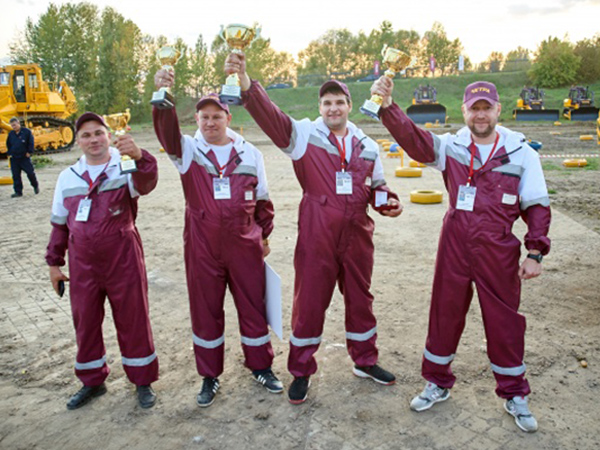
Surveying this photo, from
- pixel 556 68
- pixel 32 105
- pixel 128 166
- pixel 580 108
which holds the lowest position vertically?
pixel 128 166

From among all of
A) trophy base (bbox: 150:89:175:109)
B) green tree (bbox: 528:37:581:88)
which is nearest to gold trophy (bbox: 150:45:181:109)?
trophy base (bbox: 150:89:175:109)

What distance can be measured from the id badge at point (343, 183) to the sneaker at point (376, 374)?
1.37 m

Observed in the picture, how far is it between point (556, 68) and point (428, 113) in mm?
22407

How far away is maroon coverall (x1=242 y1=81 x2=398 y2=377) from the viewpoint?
360 cm

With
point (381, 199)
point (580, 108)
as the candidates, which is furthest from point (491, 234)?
point (580, 108)

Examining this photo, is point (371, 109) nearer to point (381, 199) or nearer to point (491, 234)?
point (381, 199)

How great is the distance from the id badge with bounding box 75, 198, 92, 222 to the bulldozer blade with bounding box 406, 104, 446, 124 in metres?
30.2

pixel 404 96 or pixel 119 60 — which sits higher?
pixel 119 60

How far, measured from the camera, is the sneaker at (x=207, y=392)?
3666 mm

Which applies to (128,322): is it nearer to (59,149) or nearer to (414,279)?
(414,279)

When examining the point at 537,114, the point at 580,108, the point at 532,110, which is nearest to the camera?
the point at 580,108

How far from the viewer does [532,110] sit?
31.5 m

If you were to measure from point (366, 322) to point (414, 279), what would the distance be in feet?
8.01

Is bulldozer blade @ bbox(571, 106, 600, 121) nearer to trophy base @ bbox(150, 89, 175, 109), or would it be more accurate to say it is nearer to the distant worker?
the distant worker
